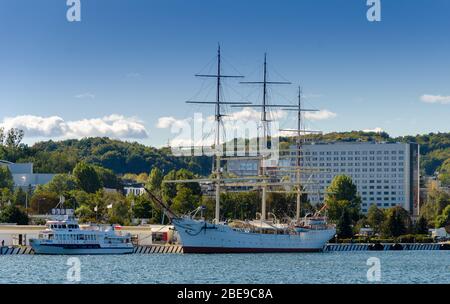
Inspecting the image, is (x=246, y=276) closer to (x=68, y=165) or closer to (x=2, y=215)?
(x=2, y=215)

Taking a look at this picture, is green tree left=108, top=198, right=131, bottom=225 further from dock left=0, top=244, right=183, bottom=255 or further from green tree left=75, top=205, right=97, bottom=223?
dock left=0, top=244, right=183, bottom=255

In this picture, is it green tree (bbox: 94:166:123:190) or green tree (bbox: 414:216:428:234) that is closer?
green tree (bbox: 414:216:428:234)

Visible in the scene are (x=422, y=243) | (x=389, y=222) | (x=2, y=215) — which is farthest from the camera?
(x=389, y=222)

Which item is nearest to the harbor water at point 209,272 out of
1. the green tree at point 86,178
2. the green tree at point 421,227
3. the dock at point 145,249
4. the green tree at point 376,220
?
the dock at point 145,249

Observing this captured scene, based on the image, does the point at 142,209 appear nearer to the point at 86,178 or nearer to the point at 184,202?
the point at 184,202

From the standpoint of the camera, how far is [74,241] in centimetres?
9744

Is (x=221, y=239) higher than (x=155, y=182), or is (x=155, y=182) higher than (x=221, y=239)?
(x=155, y=182)

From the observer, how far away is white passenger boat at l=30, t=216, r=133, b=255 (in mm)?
96562

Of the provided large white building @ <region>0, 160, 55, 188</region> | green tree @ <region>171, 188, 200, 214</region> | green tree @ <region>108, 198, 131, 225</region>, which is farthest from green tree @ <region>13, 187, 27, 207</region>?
green tree @ <region>171, 188, 200, 214</region>

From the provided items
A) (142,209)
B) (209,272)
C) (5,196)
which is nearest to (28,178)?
(5,196)
